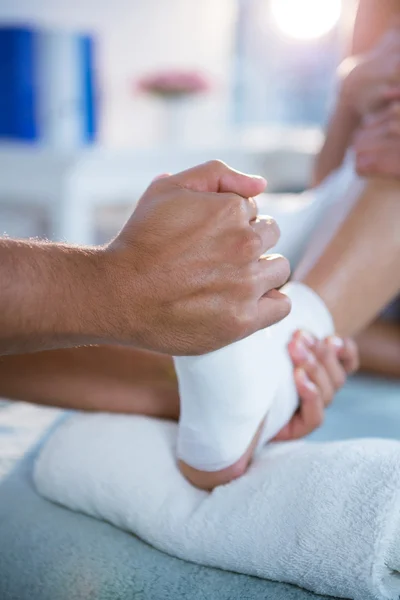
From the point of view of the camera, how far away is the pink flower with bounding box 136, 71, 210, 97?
8.64ft

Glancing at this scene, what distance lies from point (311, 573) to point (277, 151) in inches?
84.8

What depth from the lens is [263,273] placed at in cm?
64

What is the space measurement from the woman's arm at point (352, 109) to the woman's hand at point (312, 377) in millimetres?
550

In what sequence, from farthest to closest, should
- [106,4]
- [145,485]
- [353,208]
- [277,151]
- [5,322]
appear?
[106,4] < [277,151] < [353,208] < [145,485] < [5,322]

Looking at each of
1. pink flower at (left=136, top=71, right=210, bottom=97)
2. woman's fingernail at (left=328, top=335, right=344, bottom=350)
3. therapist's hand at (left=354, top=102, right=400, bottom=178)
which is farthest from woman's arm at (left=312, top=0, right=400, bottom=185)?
pink flower at (left=136, top=71, right=210, bottom=97)

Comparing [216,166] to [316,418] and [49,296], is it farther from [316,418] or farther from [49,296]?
[316,418]

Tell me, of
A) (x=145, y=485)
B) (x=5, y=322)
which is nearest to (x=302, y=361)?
(x=145, y=485)

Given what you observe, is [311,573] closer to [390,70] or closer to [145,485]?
[145,485]

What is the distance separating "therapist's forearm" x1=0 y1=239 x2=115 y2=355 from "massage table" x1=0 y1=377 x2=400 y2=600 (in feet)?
0.66

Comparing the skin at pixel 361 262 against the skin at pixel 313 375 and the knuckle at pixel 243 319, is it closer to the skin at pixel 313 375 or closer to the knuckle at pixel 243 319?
the skin at pixel 313 375

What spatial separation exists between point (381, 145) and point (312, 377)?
360 millimetres

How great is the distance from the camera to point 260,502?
66 cm

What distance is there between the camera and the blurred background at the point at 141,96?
7.63 feet

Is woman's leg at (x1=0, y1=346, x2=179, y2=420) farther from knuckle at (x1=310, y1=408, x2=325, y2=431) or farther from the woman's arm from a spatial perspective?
the woman's arm
